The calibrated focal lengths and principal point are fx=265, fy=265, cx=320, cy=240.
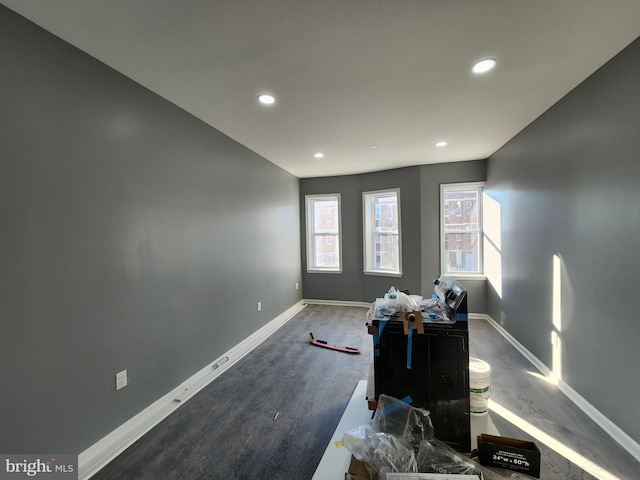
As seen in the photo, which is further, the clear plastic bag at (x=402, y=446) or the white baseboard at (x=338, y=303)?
the white baseboard at (x=338, y=303)

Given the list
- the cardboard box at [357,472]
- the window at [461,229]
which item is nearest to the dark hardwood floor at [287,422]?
the cardboard box at [357,472]

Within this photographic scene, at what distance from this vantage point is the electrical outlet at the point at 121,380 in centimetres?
183

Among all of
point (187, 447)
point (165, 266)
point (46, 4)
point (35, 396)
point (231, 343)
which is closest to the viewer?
point (46, 4)

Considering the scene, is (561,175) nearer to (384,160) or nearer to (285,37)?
(384,160)

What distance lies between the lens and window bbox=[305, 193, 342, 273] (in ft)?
17.5

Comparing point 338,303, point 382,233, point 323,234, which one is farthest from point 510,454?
point 323,234

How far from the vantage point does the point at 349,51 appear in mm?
1674

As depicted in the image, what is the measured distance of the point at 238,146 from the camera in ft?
10.7

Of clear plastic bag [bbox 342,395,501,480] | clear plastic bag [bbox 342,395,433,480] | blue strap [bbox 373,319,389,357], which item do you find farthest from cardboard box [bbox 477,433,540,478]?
blue strap [bbox 373,319,389,357]

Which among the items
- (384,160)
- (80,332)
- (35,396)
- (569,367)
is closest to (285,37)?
(80,332)

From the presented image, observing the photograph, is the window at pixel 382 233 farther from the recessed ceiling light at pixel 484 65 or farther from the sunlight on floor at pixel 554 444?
the recessed ceiling light at pixel 484 65

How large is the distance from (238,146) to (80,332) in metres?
2.41

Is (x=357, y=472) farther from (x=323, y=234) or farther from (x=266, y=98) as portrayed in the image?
(x=323, y=234)

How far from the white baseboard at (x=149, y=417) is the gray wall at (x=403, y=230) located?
2382mm
